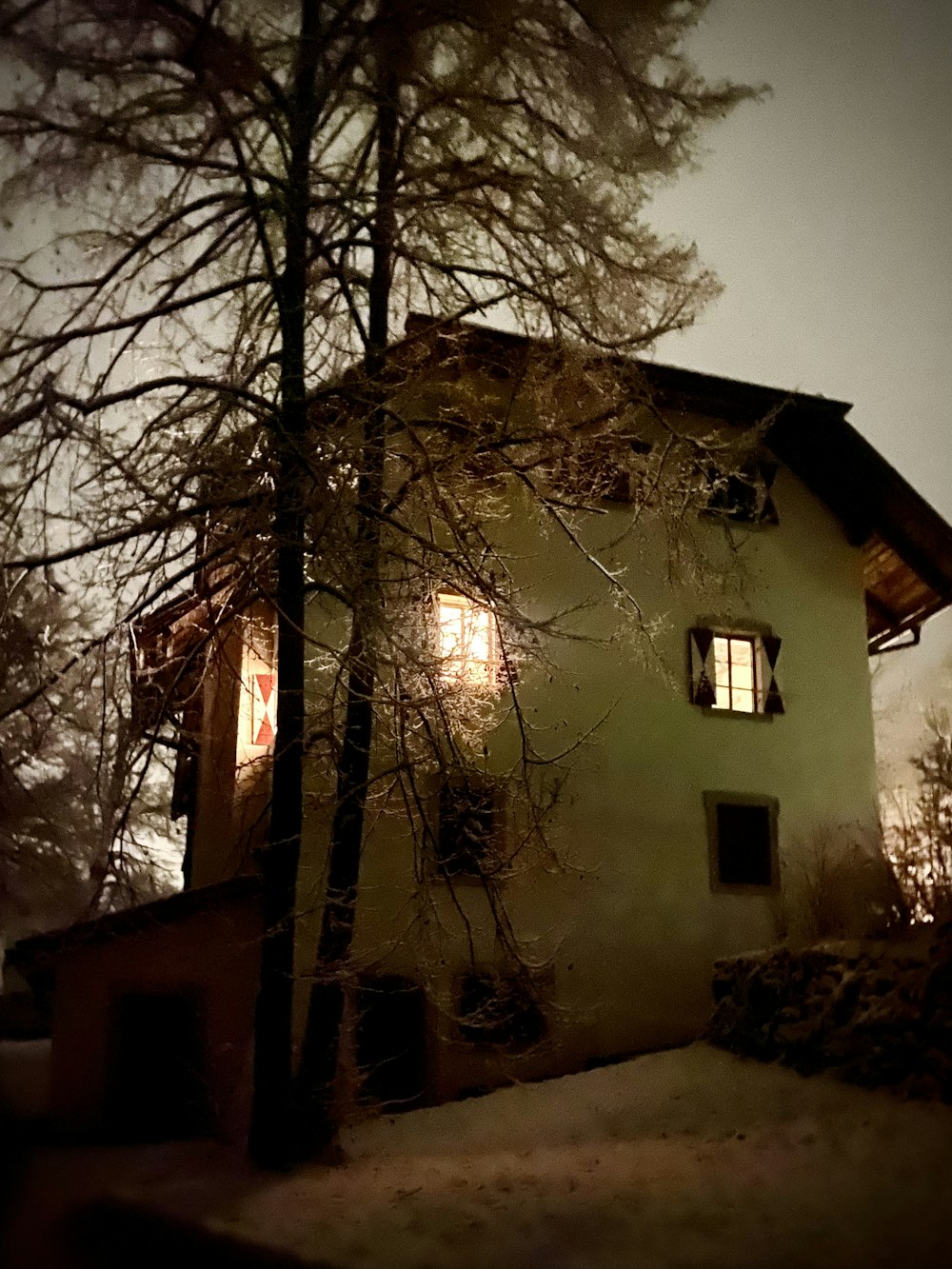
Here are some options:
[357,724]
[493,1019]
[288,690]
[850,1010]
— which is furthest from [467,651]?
[850,1010]

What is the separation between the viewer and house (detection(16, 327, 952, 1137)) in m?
10.4

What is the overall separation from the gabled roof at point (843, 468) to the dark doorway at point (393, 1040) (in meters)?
8.27

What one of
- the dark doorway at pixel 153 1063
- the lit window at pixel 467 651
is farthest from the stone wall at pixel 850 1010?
the dark doorway at pixel 153 1063

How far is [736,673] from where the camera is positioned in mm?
14992

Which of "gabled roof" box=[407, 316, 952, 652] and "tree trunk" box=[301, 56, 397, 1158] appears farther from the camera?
"gabled roof" box=[407, 316, 952, 652]

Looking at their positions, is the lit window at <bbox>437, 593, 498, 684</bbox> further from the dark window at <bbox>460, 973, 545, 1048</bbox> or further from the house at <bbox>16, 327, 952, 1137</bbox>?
the dark window at <bbox>460, 973, 545, 1048</bbox>

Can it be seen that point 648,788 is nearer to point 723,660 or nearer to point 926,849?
point 723,660

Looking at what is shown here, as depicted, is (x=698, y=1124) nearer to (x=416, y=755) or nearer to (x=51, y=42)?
(x=416, y=755)

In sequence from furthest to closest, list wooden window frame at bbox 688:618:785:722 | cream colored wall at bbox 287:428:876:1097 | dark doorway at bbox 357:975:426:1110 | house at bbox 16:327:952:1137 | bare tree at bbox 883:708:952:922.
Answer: wooden window frame at bbox 688:618:785:722 → cream colored wall at bbox 287:428:876:1097 → dark doorway at bbox 357:975:426:1110 → bare tree at bbox 883:708:952:922 → house at bbox 16:327:952:1137

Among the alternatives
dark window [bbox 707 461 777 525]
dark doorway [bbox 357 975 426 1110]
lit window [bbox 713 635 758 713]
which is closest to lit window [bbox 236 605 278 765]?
dark doorway [bbox 357 975 426 1110]

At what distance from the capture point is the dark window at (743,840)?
13.9 m

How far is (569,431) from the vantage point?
998 cm

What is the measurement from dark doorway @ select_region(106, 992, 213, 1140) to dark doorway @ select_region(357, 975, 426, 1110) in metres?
1.81

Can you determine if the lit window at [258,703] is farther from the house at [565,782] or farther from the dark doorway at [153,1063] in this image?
the dark doorway at [153,1063]
